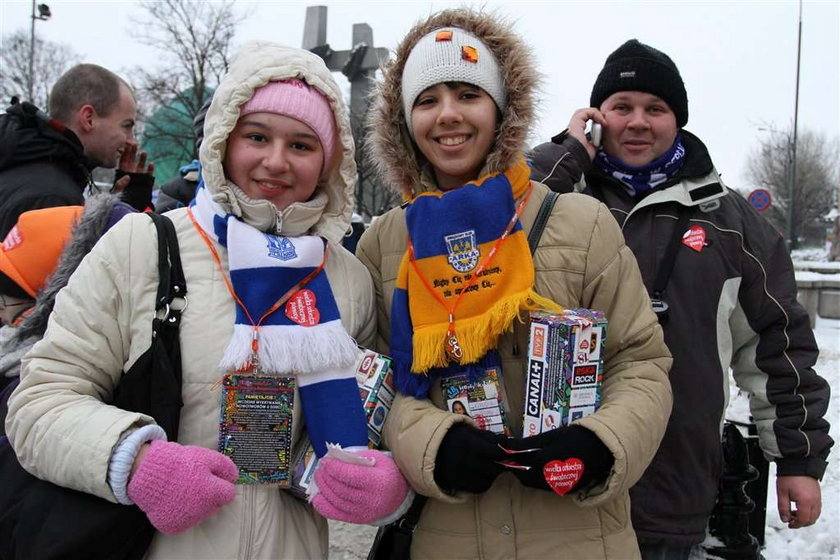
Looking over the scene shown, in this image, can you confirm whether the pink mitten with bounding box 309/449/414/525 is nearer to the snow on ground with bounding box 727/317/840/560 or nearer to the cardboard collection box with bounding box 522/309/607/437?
the cardboard collection box with bounding box 522/309/607/437

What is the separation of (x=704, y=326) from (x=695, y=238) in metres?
0.35

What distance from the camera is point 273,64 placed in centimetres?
212

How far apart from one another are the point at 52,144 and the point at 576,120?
301cm

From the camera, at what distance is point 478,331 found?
6.41ft

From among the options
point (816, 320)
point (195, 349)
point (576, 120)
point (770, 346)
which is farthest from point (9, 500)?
point (816, 320)

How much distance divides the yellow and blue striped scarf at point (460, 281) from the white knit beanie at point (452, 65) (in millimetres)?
349

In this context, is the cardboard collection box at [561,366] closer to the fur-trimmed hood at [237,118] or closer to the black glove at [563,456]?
the black glove at [563,456]

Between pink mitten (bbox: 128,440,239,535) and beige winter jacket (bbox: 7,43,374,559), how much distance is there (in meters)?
0.09

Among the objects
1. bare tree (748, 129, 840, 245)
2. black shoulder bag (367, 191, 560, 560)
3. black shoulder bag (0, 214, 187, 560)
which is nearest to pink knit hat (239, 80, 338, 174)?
black shoulder bag (0, 214, 187, 560)

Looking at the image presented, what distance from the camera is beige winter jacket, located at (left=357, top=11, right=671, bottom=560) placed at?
1886 millimetres

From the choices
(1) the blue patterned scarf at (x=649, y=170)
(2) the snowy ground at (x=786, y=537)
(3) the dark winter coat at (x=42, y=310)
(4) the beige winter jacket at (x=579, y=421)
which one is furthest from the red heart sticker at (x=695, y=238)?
(3) the dark winter coat at (x=42, y=310)

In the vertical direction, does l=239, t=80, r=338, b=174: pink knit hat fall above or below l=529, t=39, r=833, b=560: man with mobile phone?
above

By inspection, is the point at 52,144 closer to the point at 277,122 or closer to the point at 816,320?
the point at 277,122

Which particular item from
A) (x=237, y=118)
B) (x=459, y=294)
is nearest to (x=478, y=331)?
(x=459, y=294)
